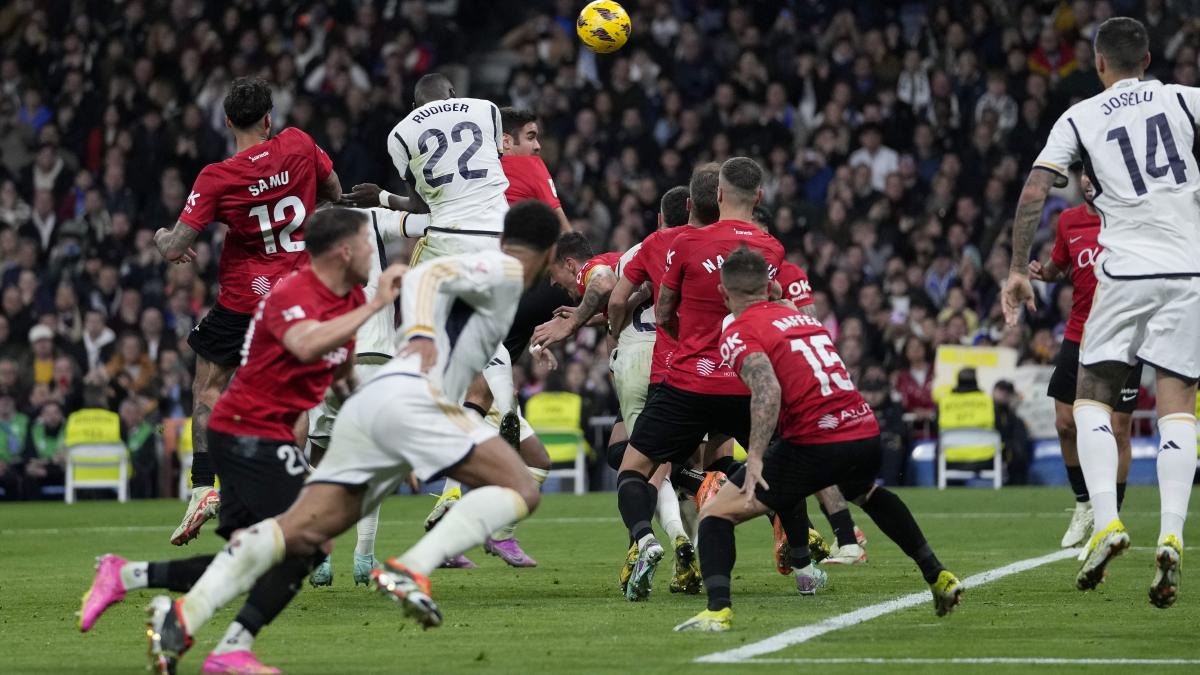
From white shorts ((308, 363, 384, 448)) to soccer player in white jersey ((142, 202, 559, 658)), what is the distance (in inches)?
141

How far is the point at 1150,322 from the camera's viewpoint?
865 centimetres

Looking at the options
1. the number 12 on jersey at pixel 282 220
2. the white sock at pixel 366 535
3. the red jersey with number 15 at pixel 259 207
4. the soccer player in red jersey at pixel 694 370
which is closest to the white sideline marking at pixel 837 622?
the soccer player in red jersey at pixel 694 370

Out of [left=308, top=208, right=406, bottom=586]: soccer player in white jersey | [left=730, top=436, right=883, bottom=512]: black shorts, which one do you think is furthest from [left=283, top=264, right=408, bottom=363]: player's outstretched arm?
[left=308, top=208, right=406, bottom=586]: soccer player in white jersey

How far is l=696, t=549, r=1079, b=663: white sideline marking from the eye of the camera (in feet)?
24.1

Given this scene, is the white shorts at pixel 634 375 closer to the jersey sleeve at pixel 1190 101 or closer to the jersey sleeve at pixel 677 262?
the jersey sleeve at pixel 677 262

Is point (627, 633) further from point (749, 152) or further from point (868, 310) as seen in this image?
point (749, 152)

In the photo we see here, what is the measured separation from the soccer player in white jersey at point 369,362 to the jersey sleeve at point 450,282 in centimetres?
287

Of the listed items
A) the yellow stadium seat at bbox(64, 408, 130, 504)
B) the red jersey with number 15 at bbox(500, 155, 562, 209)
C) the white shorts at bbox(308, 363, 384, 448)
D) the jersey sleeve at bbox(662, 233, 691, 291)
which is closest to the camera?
the jersey sleeve at bbox(662, 233, 691, 291)

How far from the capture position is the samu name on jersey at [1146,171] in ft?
28.2

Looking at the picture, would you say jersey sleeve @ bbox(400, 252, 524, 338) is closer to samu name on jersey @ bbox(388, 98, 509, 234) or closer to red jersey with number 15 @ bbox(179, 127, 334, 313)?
red jersey with number 15 @ bbox(179, 127, 334, 313)

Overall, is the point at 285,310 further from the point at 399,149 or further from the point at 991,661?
the point at 399,149

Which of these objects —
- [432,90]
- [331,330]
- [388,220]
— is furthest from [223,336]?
[331,330]

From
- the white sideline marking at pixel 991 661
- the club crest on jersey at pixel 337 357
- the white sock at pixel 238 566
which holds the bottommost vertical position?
the white sideline marking at pixel 991 661

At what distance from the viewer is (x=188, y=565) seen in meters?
7.59
